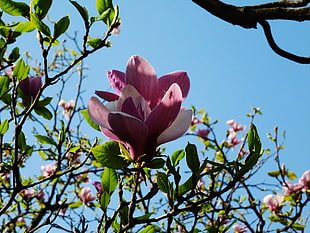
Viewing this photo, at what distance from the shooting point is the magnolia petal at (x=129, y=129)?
51 centimetres

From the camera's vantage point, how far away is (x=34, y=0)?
2.83ft

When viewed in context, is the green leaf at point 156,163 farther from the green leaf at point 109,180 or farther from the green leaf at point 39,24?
the green leaf at point 39,24

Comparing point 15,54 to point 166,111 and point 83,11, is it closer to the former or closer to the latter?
point 83,11

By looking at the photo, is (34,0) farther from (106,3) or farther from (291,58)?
(291,58)

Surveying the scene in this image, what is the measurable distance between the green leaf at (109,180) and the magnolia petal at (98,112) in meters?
0.22

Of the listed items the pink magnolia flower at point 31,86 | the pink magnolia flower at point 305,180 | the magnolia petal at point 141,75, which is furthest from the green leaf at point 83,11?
the pink magnolia flower at point 305,180

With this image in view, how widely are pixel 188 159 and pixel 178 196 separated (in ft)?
0.24

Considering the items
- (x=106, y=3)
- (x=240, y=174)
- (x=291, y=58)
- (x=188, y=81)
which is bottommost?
(x=240, y=174)

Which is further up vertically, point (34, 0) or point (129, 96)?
point (34, 0)

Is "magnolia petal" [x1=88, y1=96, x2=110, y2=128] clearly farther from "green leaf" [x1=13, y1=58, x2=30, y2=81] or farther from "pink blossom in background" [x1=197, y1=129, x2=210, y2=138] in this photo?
"pink blossom in background" [x1=197, y1=129, x2=210, y2=138]

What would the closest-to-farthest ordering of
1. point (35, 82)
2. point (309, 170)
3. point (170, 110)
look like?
point (170, 110), point (35, 82), point (309, 170)

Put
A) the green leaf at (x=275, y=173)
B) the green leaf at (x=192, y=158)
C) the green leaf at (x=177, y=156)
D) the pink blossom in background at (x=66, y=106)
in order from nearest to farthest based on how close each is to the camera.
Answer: the green leaf at (x=192, y=158), the green leaf at (x=177, y=156), the green leaf at (x=275, y=173), the pink blossom in background at (x=66, y=106)

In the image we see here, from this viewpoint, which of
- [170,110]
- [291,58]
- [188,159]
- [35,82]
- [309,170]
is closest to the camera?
[170,110]

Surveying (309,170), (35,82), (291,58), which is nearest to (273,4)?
(291,58)
